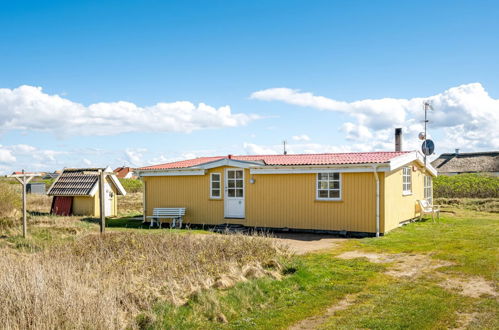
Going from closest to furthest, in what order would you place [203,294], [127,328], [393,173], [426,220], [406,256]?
[127,328]
[203,294]
[406,256]
[393,173]
[426,220]

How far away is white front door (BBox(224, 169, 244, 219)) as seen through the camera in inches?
→ 677

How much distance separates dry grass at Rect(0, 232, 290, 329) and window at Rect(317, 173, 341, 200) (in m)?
5.37

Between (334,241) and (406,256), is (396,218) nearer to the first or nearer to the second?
(334,241)

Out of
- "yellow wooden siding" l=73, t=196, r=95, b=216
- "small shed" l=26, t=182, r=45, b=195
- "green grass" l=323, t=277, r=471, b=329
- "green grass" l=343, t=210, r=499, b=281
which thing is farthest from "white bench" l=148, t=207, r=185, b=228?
"small shed" l=26, t=182, r=45, b=195

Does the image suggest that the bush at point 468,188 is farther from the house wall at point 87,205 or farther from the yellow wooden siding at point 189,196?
the house wall at point 87,205

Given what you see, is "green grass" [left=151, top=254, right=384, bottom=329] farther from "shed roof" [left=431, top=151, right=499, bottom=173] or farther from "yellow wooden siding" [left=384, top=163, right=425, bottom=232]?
"shed roof" [left=431, top=151, right=499, bottom=173]

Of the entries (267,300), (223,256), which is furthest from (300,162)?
(267,300)

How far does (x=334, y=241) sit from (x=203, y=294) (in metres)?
7.51

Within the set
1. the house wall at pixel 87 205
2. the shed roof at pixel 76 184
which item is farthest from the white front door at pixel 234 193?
the house wall at pixel 87 205

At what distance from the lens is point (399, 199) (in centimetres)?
1664

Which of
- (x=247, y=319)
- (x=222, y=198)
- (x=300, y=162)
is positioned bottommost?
(x=247, y=319)

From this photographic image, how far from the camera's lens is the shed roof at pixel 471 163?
165ft

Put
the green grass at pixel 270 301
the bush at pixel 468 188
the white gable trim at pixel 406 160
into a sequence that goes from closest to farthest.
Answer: the green grass at pixel 270 301, the white gable trim at pixel 406 160, the bush at pixel 468 188

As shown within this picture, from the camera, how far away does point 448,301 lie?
280 inches
